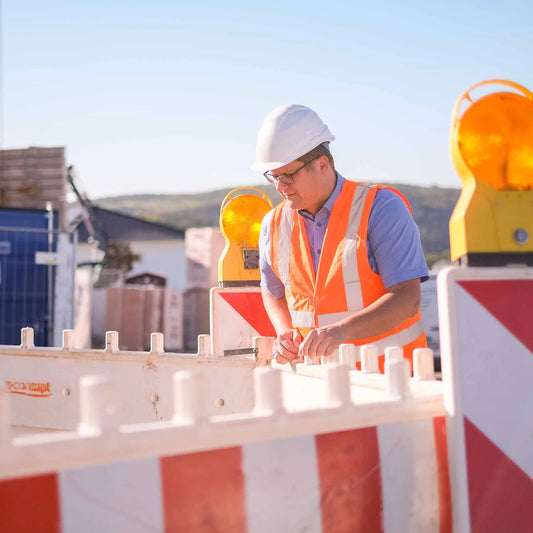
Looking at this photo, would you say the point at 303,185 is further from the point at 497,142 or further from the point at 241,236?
the point at 497,142

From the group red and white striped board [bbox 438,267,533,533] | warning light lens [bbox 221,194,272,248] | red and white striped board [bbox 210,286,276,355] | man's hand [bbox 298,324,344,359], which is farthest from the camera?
warning light lens [bbox 221,194,272,248]

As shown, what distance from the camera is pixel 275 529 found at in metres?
1.65

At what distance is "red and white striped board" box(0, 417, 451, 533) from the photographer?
1.41 m

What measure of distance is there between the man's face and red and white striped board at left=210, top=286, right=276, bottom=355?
81cm

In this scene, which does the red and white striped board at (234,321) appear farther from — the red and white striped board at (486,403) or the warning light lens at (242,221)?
the red and white striped board at (486,403)

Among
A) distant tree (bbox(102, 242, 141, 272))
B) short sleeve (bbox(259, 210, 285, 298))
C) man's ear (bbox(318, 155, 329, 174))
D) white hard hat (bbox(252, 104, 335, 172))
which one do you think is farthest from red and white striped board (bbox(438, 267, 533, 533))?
distant tree (bbox(102, 242, 141, 272))

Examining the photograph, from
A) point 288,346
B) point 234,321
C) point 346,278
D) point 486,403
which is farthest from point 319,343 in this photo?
point 234,321

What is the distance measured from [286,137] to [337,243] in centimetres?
55

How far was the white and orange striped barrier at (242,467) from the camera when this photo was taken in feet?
4.56

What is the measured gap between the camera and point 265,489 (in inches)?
64.3

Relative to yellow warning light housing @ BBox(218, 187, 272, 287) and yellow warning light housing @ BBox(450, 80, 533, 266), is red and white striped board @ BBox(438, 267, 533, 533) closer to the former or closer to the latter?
yellow warning light housing @ BBox(450, 80, 533, 266)

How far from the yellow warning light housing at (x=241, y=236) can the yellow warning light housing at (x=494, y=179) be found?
2.50m

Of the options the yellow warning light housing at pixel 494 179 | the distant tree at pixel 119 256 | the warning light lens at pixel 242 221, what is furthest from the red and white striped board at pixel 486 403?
the distant tree at pixel 119 256

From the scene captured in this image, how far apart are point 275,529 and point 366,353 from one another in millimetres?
837
